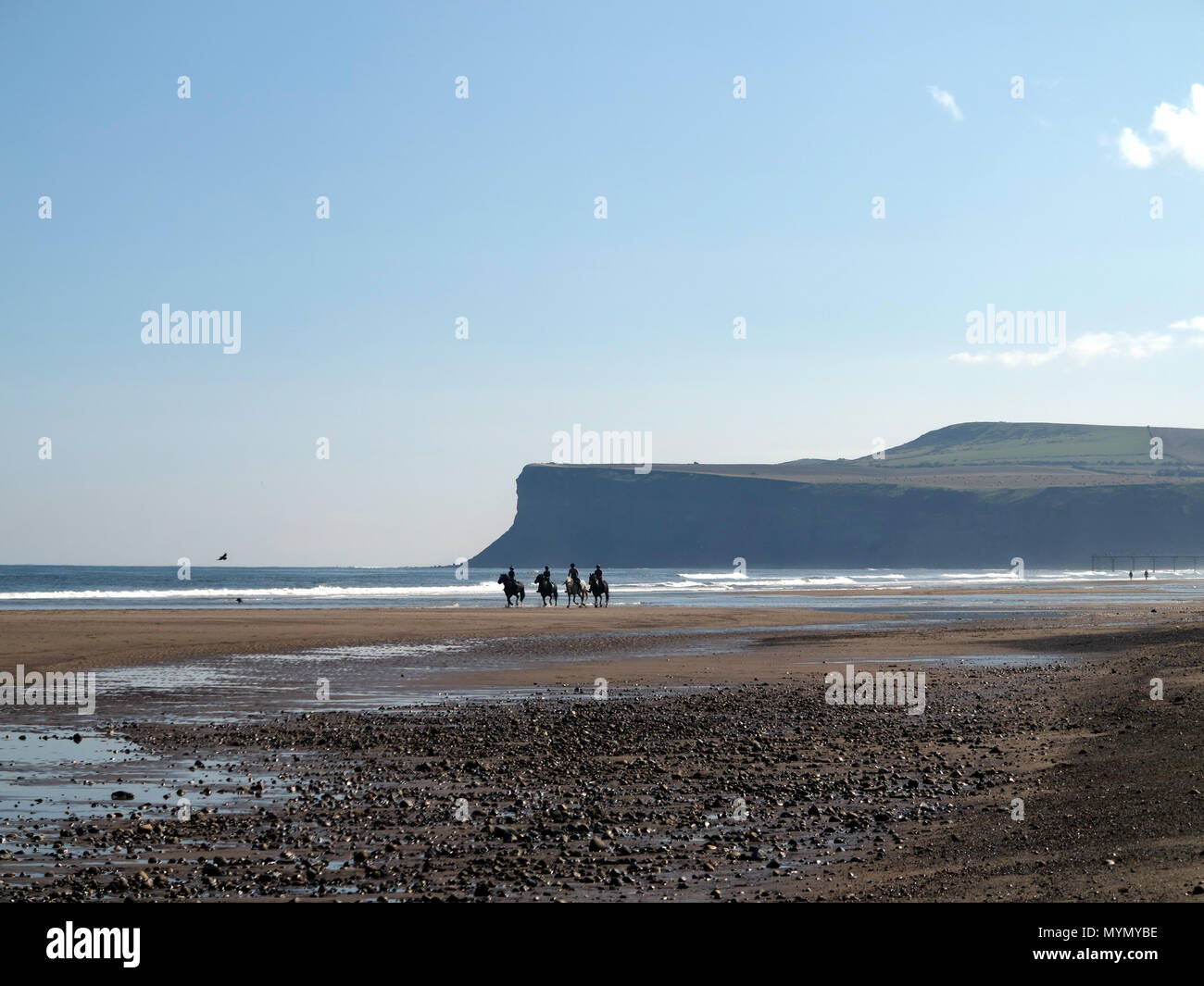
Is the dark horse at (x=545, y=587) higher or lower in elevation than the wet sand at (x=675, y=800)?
lower

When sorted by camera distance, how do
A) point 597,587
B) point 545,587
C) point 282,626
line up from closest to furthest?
1. point 282,626
2. point 597,587
3. point 545,587

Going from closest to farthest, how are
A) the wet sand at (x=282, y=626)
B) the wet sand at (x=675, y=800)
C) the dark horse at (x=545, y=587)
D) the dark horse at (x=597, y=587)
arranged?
the wet sand at (x=675, y=800) < the wet sand at (x=282, y=626) < the dark horse at (x=597, y=587) < the dark horse at (x=545, y=587)

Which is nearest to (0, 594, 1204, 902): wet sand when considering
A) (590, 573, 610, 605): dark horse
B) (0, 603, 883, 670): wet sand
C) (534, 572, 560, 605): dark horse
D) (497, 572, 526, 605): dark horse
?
(0, 603, 883, 670): wet sand

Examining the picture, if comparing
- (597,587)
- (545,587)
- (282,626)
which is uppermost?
(597,587)

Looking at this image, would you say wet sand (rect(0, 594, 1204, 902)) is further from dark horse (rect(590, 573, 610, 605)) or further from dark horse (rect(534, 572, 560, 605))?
dark horse (rect(534, 572, 560, 605))

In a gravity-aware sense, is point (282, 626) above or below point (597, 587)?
below

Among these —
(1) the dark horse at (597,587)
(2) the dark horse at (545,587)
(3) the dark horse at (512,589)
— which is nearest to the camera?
(1) the dark horse at (597,587)

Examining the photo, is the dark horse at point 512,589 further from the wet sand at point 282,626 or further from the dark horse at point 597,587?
the dark horse at point 597,587

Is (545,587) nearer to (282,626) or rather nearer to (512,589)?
(512,589)

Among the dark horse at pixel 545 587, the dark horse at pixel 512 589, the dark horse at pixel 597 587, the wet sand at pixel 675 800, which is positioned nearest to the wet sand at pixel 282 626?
the dark horse at pixel 597 587

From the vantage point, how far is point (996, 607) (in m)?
54.6

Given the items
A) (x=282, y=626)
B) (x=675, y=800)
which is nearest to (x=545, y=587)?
(x=282, y=626)

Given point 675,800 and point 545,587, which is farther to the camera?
point 545,587
